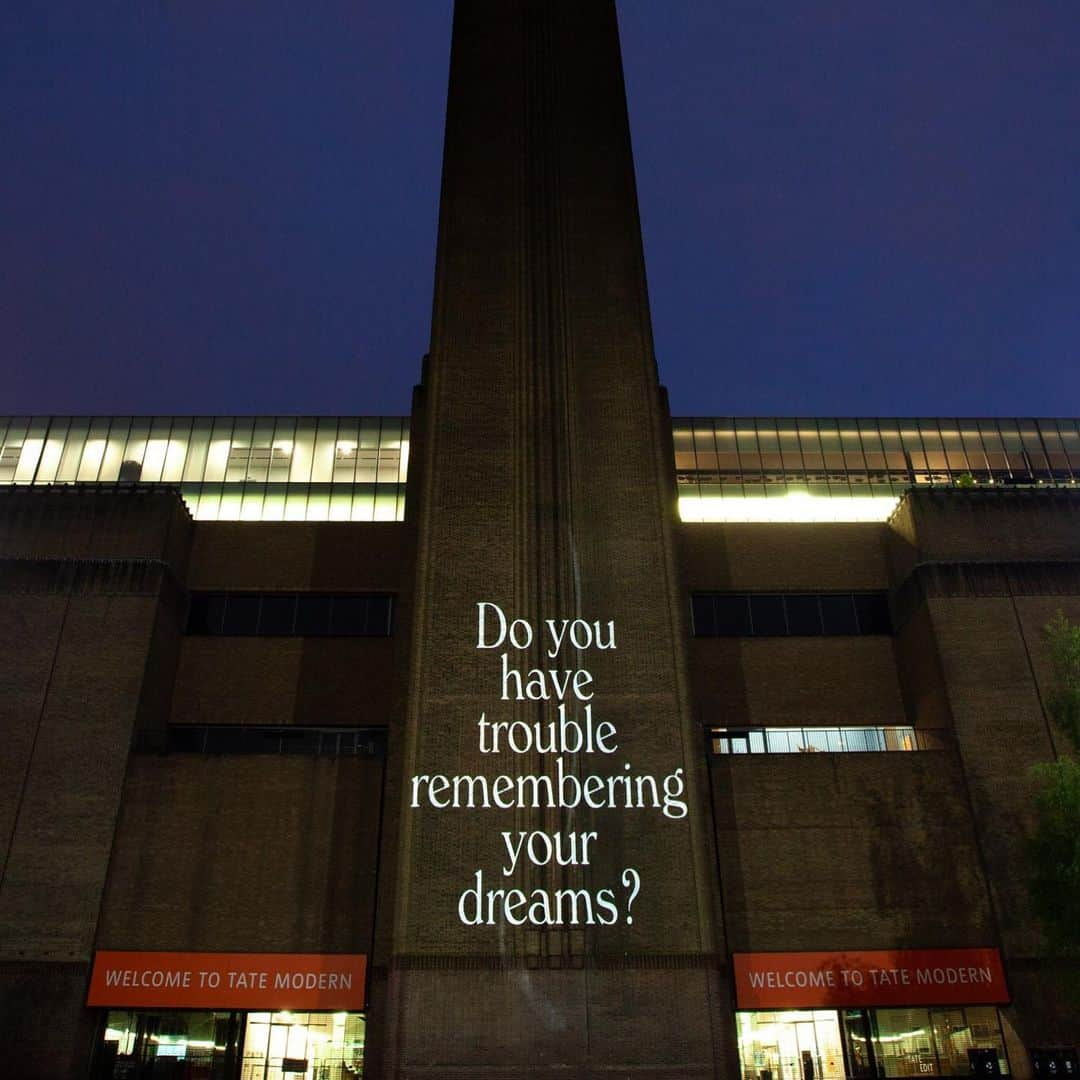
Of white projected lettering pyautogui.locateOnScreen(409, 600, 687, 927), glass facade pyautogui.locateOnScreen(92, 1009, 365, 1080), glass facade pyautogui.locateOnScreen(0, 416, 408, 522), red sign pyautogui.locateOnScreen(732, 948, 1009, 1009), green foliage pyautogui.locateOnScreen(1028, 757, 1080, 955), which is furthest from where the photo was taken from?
glass facade pyautogui.locateOnScreen(0, 416, 408, 522)

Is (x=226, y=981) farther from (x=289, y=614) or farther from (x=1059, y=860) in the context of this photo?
(x=1059, y=860)

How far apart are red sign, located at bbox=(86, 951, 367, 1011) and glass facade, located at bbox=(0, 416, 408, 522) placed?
53.7ft

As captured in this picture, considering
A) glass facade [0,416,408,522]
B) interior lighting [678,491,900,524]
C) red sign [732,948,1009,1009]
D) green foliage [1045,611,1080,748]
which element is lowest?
red sign [732,948,1009,1009]

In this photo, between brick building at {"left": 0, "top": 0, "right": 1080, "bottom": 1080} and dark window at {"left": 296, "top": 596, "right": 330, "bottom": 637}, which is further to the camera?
dark window at {"left": 296, "top": 596, "right": 330, "bottom": 637}

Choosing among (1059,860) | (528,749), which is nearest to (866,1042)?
(1059,860)

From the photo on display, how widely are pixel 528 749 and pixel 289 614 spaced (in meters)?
11.9

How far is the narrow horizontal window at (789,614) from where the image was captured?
107 ft

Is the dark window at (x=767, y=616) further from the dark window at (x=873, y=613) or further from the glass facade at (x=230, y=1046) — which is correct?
the glass facade at (x=230, y=1046)

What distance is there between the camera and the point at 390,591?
32500 mm

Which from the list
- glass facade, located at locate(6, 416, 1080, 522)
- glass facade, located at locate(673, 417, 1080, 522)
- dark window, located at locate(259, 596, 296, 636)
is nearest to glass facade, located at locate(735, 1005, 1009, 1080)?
glass facade, located at locate(673, 417, 1080, 522)

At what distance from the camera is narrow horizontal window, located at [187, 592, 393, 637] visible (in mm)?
32125

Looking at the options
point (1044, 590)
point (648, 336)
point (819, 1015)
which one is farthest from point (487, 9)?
point (819, 1015)

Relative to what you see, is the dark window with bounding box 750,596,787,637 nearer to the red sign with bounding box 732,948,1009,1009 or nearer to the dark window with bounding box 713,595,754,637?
the dark window with bounding box 713,595,754,637

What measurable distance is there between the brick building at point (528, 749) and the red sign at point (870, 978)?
0.09 m
